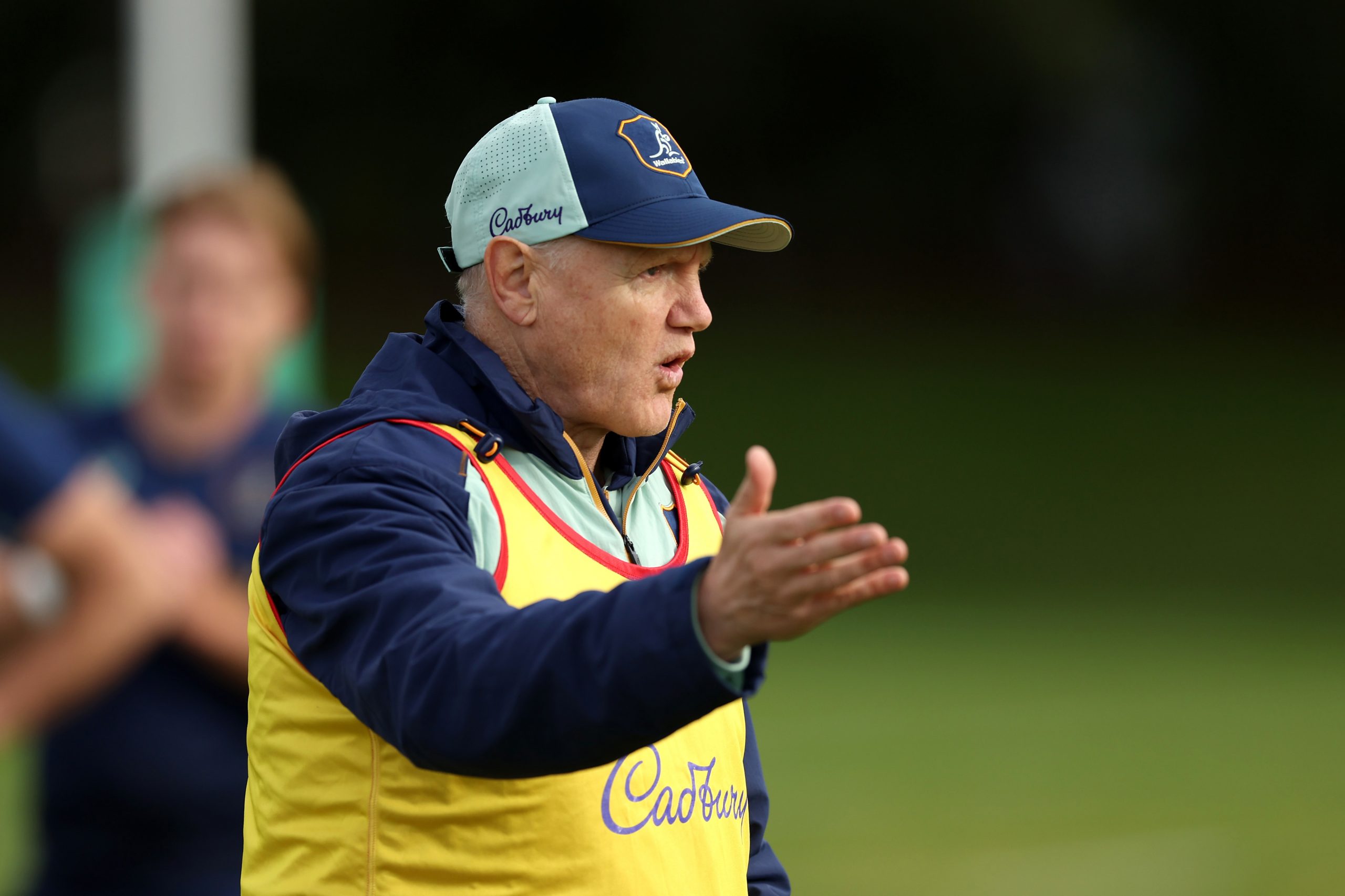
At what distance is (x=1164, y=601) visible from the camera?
15.4 metres

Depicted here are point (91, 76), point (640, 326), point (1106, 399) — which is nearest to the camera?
point (640, 326)

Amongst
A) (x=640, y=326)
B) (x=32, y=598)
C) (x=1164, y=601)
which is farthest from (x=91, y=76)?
(x=640, y=326)

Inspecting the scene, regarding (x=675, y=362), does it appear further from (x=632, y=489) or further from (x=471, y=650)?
(x=471, y=650)

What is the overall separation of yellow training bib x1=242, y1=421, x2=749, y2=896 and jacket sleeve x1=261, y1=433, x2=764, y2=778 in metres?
0.20

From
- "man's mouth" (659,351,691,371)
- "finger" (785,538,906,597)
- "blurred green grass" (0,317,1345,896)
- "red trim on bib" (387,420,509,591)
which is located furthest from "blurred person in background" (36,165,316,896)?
"blurred green grass" (0,317,1345,896)

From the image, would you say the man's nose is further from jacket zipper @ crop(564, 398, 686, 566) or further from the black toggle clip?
the black toggle clip

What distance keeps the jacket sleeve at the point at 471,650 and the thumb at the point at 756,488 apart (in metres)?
0.08

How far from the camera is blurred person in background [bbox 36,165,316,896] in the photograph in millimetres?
4312

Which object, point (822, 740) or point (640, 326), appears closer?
point (640, 326)

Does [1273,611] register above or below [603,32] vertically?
below

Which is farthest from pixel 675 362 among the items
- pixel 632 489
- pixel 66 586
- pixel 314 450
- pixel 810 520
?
pixel 66 586

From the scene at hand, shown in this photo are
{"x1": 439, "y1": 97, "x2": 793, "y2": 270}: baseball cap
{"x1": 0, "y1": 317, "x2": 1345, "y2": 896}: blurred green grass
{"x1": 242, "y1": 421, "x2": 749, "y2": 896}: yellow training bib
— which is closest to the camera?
{"x1": 242, "y1": 421, "x2": 749, "y2": 896}: yellow training bib

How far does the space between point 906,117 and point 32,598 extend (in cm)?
2538

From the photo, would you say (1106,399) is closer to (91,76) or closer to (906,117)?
(906,117)
